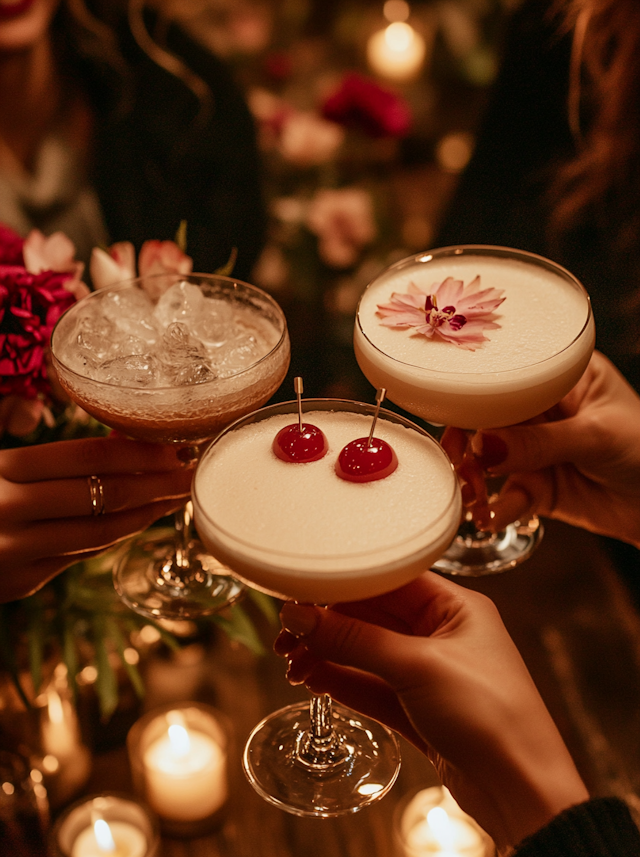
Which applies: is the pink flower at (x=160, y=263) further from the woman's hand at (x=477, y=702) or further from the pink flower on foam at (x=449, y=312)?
the woman's hand at (x=477, y=702)

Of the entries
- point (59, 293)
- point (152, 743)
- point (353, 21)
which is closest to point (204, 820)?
point (152, 743)

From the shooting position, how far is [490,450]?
4.42ft

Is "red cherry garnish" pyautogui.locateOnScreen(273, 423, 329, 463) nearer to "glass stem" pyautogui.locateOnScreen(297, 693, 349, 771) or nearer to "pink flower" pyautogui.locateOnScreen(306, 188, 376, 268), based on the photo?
"glass stem" pyautogui.locateOnScreen(297, 693, 349, 771)

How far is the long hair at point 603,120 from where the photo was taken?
1.89 metres

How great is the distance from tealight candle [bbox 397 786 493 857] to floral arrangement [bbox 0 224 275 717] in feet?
1.19

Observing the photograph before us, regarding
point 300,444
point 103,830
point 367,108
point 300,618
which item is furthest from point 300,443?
point 367,108

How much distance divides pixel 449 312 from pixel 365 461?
0.35 metres

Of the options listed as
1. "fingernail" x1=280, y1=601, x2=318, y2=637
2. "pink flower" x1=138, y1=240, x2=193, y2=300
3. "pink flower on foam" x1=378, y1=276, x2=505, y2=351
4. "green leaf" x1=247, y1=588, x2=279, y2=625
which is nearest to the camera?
"fingernail" x1=280, y1=601, x2=318, y2=637

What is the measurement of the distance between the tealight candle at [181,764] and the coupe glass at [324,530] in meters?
0.17

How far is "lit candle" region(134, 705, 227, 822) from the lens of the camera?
1.29 m

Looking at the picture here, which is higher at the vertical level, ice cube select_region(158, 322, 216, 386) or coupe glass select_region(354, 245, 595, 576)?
coupe glass select_region(354, 245, 595, 576)

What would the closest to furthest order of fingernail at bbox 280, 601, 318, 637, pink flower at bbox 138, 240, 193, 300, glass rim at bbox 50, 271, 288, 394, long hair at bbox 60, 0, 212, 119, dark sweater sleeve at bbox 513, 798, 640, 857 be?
dark sweater sleeve at bbox 513, 798, 640, 857 < fingernail at bbox 280, 601, 318, 637 < glass rim at bbox 50, 271, 288, 394 < pink flower at bbox 138, 240, 193, 300 < long hair at bbox 60, 0, 212, 119

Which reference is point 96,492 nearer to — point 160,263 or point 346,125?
point 160,263

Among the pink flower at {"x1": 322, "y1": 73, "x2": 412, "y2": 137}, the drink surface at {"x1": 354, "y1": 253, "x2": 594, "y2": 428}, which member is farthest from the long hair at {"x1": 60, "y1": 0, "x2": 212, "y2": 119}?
the drink surface at {"x1": 354, "y1": 253, "x2": 594, "y2": 428}
